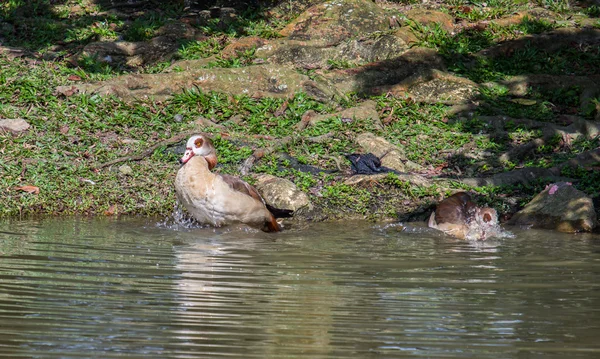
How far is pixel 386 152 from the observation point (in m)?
11.2

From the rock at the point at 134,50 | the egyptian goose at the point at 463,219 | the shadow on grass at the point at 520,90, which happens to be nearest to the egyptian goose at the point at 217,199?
the egyptian goose at the point at 463,219

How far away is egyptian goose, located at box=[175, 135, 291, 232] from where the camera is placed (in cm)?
877

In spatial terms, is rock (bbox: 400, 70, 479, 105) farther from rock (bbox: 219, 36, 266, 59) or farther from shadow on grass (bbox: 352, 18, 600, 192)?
rock (bbox: 219, 36, 266, 59)

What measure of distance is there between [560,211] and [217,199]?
3725 mm

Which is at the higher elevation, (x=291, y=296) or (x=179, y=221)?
(x=291, y=296)

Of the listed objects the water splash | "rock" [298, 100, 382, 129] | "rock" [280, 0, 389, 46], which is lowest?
the water splash

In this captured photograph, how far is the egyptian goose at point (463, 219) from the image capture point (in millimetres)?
8602

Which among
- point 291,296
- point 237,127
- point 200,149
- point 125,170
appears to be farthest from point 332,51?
point 291,296

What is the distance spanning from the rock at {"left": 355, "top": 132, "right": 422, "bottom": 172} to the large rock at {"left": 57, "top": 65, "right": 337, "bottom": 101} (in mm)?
1740

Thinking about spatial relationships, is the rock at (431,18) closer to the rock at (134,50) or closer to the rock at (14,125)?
the rock at (134,50)

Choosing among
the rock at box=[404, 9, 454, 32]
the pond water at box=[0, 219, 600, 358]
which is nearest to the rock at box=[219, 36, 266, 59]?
the rock at box=[404, 9, 454, 32]

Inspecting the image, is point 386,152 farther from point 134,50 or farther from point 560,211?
point 134,50

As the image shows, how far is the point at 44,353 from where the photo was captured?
12.5 ft

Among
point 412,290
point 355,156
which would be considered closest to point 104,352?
point 412,290
